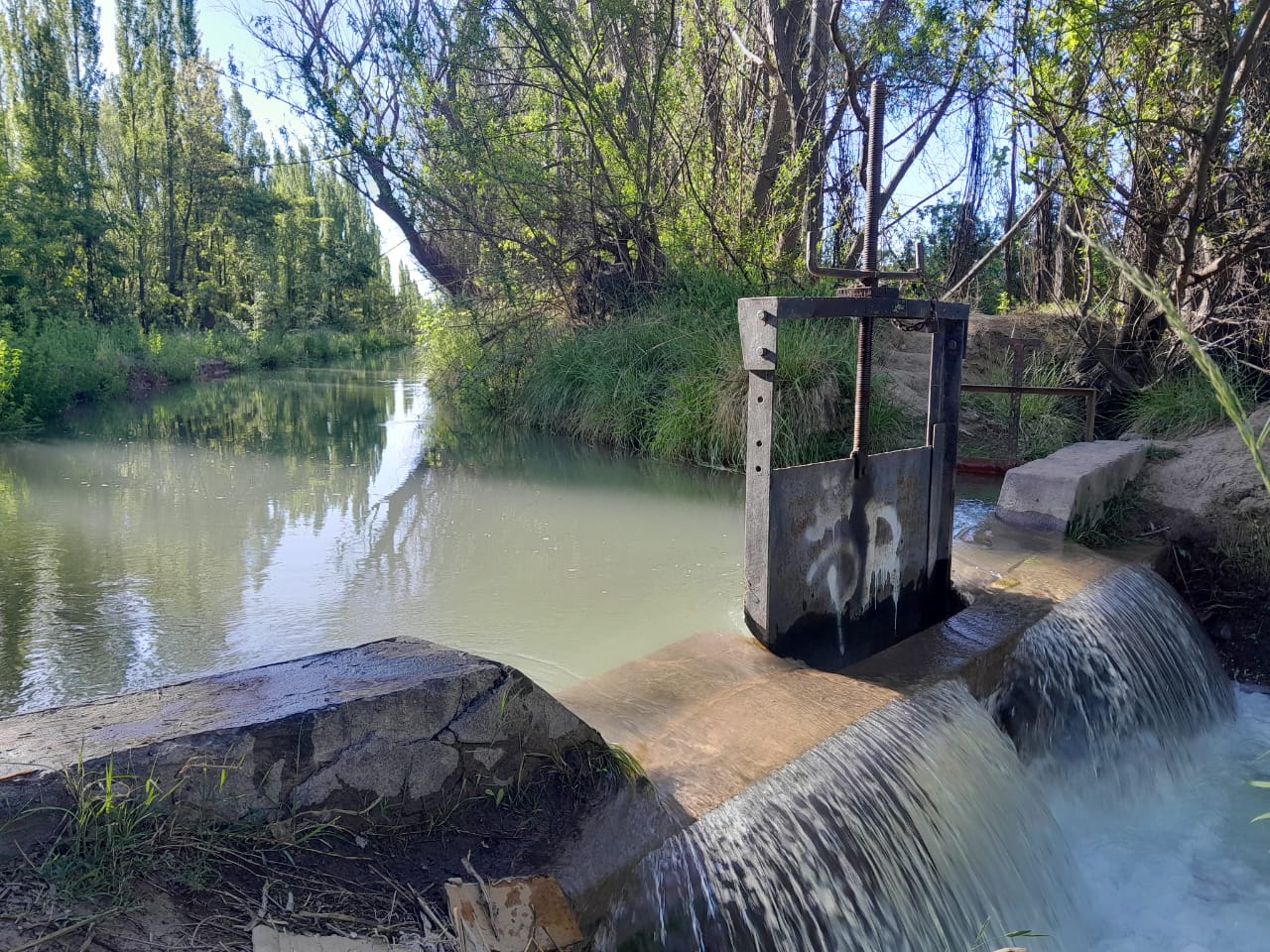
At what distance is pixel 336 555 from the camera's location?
604 centimetres

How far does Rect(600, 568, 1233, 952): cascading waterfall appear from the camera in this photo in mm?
2363

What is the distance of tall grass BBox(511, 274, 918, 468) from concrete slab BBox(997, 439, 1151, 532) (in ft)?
6.80

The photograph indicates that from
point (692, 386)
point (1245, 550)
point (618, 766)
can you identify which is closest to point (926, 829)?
point (618, 766)

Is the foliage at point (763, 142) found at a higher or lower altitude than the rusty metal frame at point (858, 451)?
higher

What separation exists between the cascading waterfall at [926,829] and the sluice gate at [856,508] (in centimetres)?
63

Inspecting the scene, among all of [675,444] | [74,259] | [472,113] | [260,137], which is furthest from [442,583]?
[260,137]

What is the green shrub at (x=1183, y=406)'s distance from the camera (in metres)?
7.30

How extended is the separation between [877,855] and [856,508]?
1.78 meters

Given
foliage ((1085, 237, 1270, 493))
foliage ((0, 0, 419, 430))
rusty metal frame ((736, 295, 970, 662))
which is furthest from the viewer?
foliage ((0, 0, 419, 430))

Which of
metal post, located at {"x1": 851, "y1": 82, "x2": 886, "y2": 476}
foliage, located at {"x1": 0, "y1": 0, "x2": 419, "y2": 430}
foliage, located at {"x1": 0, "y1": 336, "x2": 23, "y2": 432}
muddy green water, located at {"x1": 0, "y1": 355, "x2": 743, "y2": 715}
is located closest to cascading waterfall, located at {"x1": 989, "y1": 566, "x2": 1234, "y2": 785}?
metal post, located at {"x1": 851, "y1": 82, "x2": 886, "y2": 476}

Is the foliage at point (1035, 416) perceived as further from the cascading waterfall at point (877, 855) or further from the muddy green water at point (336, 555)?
the cascading waterfall at point (877, 855)

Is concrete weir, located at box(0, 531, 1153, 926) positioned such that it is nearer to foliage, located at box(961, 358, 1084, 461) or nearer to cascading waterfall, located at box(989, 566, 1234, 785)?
cascading waterfall, located at box(989, 566, 1234, 785)

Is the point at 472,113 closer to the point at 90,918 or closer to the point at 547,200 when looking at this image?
the point at 547,200

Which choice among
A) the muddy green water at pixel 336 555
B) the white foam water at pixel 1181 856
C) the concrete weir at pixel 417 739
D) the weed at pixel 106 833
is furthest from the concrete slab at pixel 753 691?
the weed at pixel 106 833
